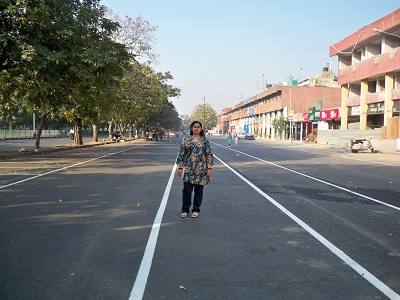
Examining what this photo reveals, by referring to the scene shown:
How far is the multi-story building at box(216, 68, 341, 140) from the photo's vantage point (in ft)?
195

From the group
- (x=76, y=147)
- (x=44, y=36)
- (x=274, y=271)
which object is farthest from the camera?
(x=76, y=147)

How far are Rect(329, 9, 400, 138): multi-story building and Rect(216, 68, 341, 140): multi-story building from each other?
470cm

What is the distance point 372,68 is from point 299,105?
3604cm

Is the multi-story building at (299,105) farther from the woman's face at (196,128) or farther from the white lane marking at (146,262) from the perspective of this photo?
the white lane marking at (146,262)

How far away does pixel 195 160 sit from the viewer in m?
6.96

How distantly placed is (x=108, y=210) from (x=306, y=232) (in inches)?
148

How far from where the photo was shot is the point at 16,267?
449 cm

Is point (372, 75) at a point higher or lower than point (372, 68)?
lower

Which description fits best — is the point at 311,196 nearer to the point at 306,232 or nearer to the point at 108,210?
the point at 306,232

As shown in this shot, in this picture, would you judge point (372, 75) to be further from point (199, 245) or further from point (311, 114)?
point (199, 245)

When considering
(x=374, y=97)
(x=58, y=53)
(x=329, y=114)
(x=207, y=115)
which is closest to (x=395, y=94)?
(x=374, y=97)

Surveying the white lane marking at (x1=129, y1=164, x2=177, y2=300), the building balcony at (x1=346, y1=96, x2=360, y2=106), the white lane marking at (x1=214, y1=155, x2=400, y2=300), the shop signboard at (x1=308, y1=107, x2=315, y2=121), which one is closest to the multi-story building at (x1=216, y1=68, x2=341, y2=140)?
the shop signboard at (x1=308, y1=107, x2=315, y2=121)

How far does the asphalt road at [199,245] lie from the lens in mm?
3979

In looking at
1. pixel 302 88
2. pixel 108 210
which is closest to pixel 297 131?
pixel 302 88
